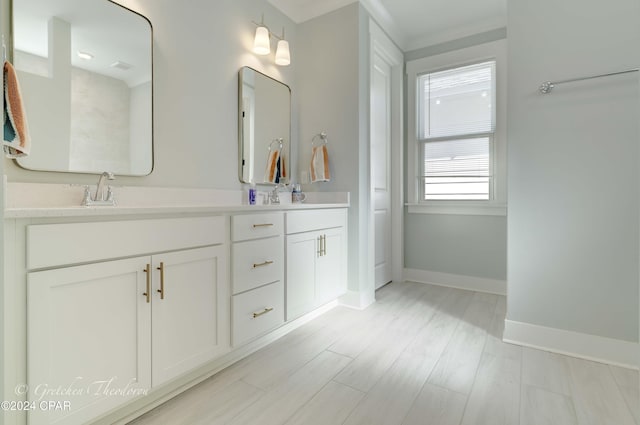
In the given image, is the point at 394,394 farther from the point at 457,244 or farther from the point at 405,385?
the point at 457,244

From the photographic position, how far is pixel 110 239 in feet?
3.98

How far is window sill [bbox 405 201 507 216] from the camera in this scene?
10.2 ft

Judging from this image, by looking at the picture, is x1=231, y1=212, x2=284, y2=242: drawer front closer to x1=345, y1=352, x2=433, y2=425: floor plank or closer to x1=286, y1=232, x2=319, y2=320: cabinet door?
x1=286, y1=232, x2=319, y2=320: cabinet door

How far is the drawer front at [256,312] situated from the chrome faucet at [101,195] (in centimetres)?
78

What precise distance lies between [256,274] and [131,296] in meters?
0.69

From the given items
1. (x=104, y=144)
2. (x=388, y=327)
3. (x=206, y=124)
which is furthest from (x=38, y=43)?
(x=388, y=327)

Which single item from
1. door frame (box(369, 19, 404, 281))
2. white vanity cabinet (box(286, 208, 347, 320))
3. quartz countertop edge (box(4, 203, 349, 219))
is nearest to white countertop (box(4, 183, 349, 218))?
quartz countertop edge (box(4, 203, 349, 219))

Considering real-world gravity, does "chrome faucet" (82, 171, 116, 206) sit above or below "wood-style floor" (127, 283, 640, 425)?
above

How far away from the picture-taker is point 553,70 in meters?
1.93

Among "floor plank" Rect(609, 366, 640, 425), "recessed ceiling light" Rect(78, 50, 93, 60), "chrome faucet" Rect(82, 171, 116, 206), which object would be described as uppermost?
"recessed ceiling light" Rect(78, 50, 93, 60)

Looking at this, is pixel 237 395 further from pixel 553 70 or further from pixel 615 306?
pixel 553 70

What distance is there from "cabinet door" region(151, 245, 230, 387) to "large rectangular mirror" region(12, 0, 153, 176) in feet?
2.15

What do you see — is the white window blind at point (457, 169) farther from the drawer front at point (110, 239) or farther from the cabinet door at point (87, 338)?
the cabinet door at point (87, 338)

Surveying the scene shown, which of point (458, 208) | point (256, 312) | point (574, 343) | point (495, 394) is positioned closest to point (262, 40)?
point (256, 312)
